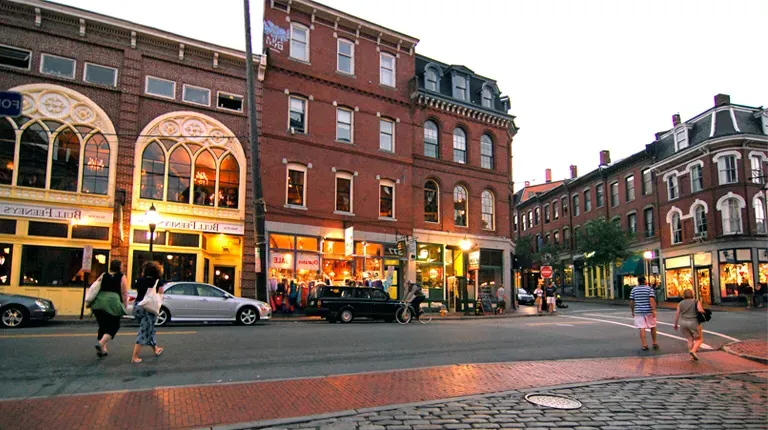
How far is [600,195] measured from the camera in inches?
1930

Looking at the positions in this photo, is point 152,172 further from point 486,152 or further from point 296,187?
point 486,152

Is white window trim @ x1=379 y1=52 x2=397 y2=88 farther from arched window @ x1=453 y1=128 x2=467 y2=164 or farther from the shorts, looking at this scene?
Result: the shorts

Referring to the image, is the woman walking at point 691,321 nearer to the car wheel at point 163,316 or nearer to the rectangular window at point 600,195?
the car wheel at point 163,316

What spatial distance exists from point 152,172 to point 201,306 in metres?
8.49

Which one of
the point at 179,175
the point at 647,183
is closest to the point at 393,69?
the point at 179,175

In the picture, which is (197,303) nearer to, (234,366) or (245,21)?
(234,366)

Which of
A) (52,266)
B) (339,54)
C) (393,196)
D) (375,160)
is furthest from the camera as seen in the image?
(393,196)

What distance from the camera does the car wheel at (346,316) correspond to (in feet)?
62.9

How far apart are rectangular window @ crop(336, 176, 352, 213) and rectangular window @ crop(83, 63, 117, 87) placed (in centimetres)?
1059

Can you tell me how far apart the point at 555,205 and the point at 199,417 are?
181 feet

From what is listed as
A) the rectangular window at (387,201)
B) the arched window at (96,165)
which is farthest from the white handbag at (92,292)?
the rectangular window at (387,201)

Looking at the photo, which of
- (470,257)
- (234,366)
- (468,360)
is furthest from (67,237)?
(470,257)

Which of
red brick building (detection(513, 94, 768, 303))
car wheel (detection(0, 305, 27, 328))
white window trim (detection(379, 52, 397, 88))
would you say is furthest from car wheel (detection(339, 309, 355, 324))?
red brick building (detection(513, 94, 768, 303))

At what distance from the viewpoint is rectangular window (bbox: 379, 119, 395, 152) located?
28.1m
